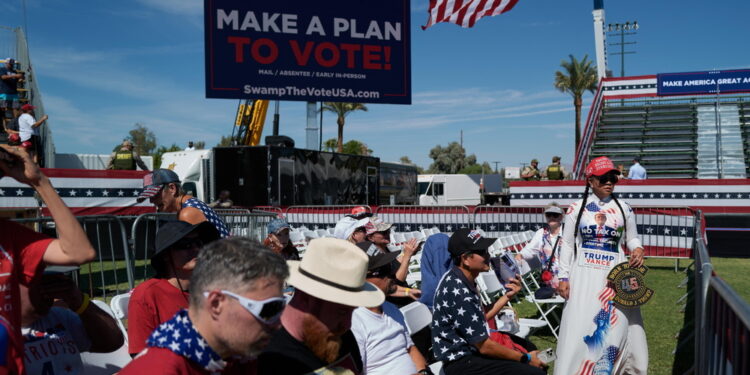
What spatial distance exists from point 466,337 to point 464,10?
13347mm

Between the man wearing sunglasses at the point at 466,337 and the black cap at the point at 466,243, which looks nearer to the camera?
the man wearing sunglasses at the point at 466,337

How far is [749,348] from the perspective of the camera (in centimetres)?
216

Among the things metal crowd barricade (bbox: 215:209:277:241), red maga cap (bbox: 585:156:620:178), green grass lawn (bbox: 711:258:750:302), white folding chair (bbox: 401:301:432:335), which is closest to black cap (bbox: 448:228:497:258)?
white folding chair (bbox: 401:301:432:335)

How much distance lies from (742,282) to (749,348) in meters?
9.05

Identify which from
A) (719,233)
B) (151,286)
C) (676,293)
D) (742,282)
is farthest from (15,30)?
(719,233)

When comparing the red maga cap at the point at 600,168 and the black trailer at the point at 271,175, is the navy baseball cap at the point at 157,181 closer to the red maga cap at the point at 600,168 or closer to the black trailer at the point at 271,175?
the red maga cap at the point at 600,168

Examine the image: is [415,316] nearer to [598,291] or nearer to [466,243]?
[466,243]

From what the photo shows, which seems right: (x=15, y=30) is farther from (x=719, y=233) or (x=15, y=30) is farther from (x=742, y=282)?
(x=719, y=233)

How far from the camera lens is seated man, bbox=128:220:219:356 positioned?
282 cm

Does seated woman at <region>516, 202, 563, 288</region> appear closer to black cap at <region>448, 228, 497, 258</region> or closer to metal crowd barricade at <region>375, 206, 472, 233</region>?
black cap at <region>448, 228, 497, 258</region>

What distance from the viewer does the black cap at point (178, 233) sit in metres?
2.88

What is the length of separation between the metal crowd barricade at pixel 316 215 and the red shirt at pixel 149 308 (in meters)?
11.4

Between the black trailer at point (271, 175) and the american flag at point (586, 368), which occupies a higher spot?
the black trailer at point (271, 175)

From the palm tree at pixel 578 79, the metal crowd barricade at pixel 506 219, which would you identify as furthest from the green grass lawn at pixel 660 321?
the palm tree at pixel 578 79
